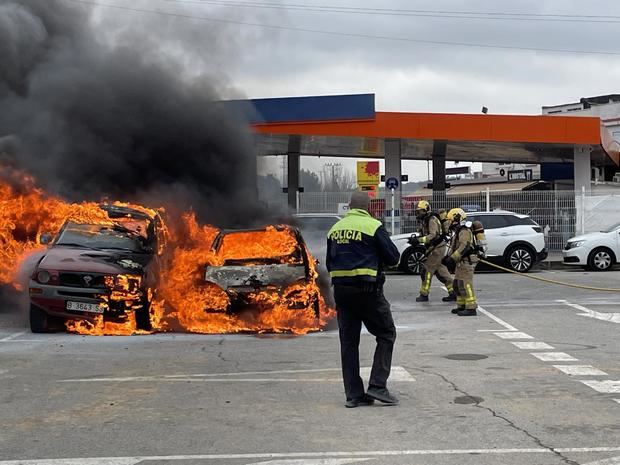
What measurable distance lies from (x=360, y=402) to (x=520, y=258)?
44.0ft

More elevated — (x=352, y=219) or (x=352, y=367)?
(x=352, y=219)

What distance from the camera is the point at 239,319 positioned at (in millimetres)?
9367

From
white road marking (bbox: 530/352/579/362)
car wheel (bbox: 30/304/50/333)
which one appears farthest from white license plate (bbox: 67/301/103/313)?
white road marking (bbox: 530/352/579/362)

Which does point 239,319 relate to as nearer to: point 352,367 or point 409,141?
point 352,367

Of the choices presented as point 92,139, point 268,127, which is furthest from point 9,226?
point 268,127

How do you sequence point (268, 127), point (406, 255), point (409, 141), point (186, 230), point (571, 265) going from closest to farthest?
point (186, 230)
point (406, 255)
point (571, 265)
point (268, 127)
point (409, 141)

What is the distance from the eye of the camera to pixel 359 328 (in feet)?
19.1

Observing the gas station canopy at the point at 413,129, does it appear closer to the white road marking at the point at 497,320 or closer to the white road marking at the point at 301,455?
the white road marking at the point at 497,320

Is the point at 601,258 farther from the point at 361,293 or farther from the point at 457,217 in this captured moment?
the point at 361,293

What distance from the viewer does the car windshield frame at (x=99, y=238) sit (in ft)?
32.4

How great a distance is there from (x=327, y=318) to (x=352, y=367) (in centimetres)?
418

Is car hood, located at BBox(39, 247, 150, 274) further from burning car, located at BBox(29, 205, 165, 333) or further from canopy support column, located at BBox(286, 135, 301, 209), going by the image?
canopy support column, located at BBox(286, 135, 301, 209)

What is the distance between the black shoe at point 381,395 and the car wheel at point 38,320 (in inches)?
203

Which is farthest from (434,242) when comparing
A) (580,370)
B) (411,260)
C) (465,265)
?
(411,260)
